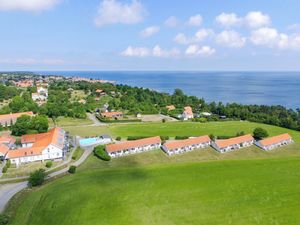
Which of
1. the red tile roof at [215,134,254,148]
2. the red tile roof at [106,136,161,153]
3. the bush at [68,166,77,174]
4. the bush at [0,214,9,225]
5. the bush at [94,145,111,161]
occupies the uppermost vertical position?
the red tile roof at [215,134,254,148]

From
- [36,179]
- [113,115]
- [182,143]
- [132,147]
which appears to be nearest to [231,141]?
[182,143]

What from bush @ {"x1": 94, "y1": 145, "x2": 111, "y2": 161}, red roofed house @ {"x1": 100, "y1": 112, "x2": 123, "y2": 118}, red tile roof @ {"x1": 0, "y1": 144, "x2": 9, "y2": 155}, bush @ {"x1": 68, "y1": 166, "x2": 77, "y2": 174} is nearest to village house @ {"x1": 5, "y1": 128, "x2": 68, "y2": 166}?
red tile roof @ {"x1": 0, "y1": 144, "x2": 9, "y2": 155}

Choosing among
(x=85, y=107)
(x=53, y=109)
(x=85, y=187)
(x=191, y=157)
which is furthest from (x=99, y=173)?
(x=85, y=107)

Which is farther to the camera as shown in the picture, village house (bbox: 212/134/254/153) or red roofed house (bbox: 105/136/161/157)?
village house (bbox: 212/134/254/153)

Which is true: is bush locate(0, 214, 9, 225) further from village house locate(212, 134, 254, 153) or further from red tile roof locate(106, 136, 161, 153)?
village house locate(212, 134, 254, 153)

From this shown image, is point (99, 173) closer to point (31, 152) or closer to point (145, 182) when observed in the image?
point (145, 182)
